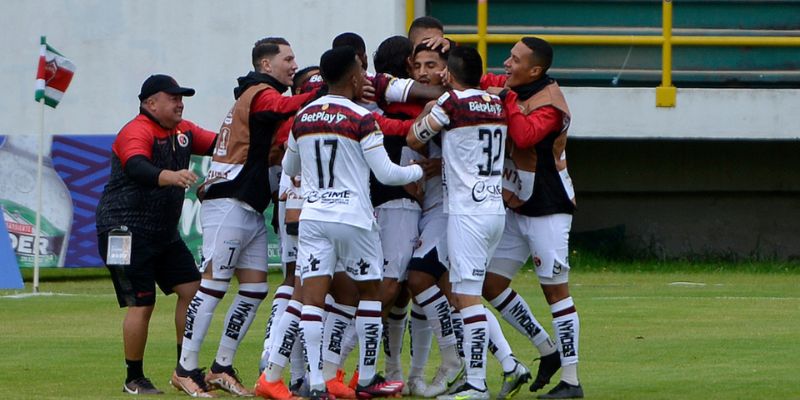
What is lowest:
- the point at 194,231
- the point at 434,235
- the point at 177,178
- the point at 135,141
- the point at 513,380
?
the point at 513,380

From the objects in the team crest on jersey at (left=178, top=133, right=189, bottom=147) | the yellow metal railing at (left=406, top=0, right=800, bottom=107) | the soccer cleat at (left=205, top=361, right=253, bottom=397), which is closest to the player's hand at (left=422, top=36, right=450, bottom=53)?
the team crest on jersey at (left=178, top=133, right=189, bottom=147)

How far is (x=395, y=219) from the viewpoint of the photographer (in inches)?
371

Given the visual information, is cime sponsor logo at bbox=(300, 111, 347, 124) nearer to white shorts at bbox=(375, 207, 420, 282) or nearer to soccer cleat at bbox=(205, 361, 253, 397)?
white shorts at bbox=(375, 207, 420, 282)

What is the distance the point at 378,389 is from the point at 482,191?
1.46 m

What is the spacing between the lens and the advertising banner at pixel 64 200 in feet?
64.3

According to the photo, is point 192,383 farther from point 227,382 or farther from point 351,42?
point 351,42

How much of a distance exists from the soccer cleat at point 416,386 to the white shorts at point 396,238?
0.72 m

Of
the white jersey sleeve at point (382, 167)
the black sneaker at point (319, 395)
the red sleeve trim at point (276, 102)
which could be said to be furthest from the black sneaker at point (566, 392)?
the red sleeve trim at point (276, 102)

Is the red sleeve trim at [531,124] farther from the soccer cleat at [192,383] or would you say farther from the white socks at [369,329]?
the soccer cleat at [192,383]

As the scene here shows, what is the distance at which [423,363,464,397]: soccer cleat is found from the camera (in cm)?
958

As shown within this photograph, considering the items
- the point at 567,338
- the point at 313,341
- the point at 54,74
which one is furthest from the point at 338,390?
the point at 54,74

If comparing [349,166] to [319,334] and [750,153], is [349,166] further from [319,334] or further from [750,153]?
[750,153]

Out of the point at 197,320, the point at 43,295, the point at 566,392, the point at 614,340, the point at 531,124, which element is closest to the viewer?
the point at 531,124

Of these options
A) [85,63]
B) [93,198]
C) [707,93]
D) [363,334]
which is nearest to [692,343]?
[363,334]
